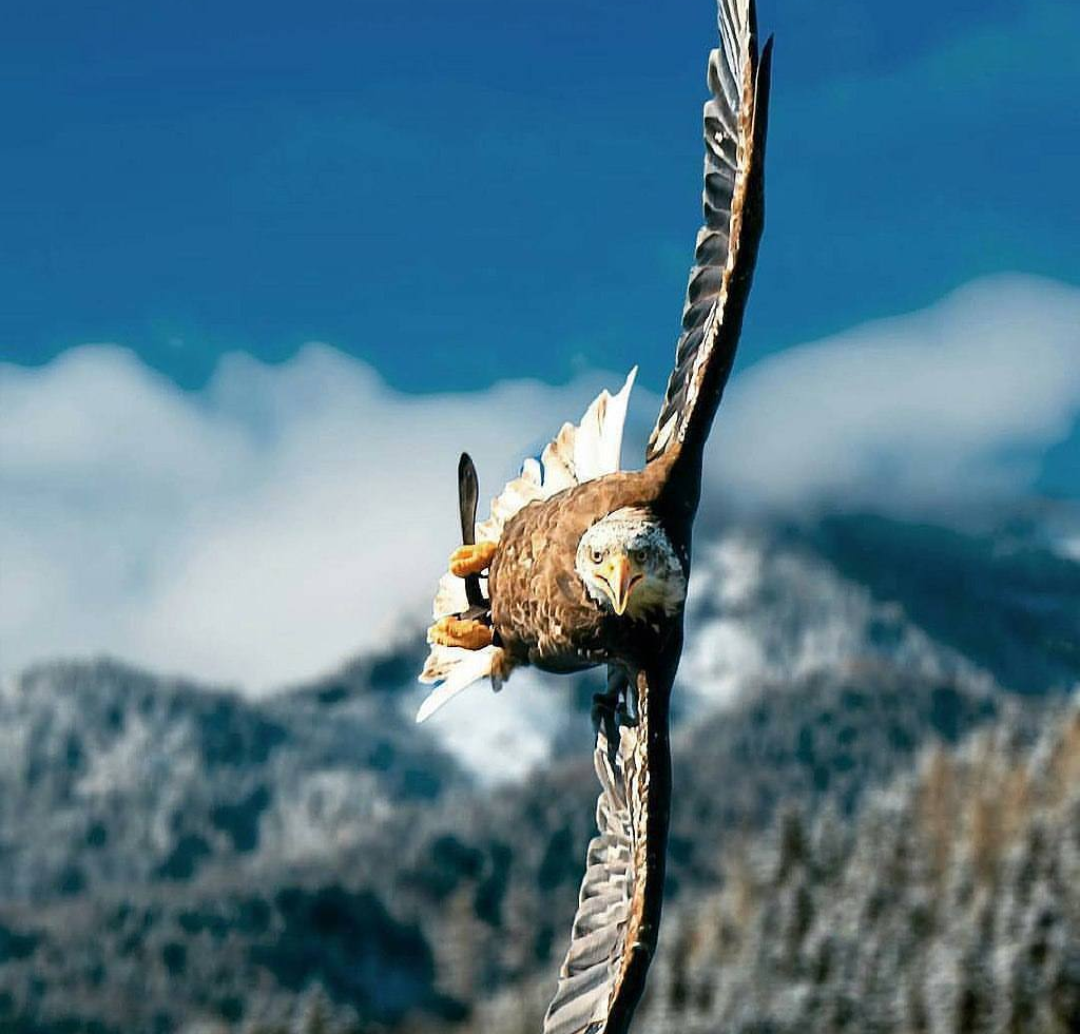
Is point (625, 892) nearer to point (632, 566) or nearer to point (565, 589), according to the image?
point (565, 589)

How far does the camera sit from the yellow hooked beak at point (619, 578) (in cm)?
664

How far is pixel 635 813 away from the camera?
733cm

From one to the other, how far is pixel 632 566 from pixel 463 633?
1642 millimetres

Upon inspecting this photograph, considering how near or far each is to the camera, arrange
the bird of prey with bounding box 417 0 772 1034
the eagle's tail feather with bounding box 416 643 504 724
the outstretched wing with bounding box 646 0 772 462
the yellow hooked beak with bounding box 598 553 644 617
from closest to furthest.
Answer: the yellow hooked beak with bounding box 598 553 644 617, the bird of prey with bounding box 417 0 772 1034, the outstretched wing with bounding box 646 0 772 462, the eagle's tail feather with bounding box 416 643 504 724

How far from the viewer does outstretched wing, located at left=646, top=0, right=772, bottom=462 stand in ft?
24.4

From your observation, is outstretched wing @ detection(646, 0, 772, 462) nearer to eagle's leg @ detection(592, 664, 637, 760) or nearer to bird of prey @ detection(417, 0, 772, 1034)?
bird of prey @ detection(417, 0, 772, 1034)

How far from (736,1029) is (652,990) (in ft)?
12.5

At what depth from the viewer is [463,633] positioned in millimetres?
8219

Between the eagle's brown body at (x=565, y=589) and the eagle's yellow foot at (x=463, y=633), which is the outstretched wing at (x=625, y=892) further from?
the eagle's yellow foot at (x=463, y=633)

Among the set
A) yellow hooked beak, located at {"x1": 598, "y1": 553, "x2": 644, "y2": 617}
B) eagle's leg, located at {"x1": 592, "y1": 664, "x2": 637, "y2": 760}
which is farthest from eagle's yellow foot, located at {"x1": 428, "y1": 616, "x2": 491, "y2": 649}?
yellow hooked beak, located at {"x1": 598, "y1": 553, "x2": 644, "y2": 617}

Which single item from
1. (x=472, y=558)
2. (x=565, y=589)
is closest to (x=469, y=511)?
(x=472, y=558)

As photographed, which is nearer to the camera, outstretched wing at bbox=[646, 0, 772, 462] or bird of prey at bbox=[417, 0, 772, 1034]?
bird of prey at bbox=[417, 0, 772, 1034]

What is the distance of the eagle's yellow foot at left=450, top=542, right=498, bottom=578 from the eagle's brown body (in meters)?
0.31

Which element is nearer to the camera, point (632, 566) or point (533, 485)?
point (632, 566)
